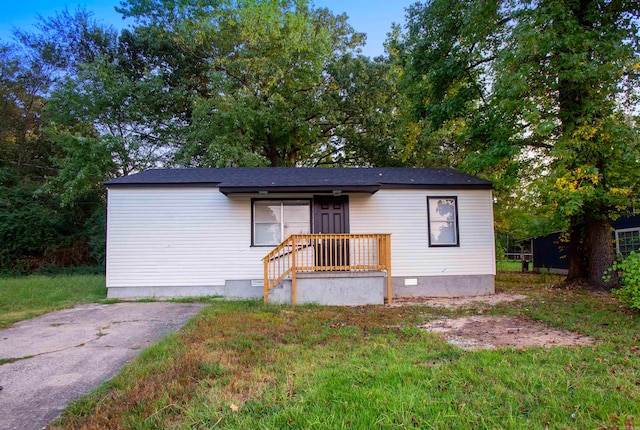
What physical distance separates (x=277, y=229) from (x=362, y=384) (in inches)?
239

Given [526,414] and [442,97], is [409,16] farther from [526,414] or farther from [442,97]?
[526,414]

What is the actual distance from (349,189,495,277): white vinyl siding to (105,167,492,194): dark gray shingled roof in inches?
12.4

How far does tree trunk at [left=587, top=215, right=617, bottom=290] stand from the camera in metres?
8.42

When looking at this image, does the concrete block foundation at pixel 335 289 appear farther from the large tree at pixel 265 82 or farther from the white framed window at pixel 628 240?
the white framed window at pixel 628 240

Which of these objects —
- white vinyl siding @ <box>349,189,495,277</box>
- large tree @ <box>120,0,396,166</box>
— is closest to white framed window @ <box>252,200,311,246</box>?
white vinyl siding @ <box>349,189,495,277</box>

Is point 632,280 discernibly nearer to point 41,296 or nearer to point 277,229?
point 277,229

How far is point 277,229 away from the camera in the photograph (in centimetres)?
874

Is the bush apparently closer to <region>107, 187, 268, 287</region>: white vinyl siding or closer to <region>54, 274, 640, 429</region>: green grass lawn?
<region>54, 274, 640, 429</region>: green grass lawn

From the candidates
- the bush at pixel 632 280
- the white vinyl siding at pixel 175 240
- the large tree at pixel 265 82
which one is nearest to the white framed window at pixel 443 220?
the bush at pixel 632 280

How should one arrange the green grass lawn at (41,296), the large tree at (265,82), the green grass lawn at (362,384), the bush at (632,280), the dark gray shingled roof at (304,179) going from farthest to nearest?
the large tree at (265,82)
the dark gray shingled roof at (304,179)
the green grass lawn at (41,296)
the bush at (632,280)
the green grass lawn at (362,384)

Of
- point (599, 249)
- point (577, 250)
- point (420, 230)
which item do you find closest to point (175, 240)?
point (420, 230)

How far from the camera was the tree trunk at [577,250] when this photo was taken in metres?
9.19

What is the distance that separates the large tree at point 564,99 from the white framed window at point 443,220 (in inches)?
51.2

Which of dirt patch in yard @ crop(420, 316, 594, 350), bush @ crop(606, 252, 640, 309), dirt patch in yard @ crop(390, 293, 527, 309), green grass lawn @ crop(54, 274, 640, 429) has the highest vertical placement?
bush @ crop(606, 252, 640, 309)
